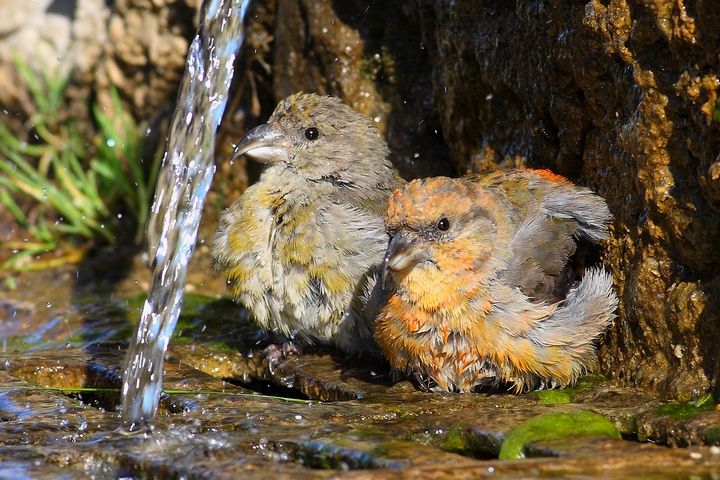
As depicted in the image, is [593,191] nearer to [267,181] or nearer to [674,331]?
[674,331]

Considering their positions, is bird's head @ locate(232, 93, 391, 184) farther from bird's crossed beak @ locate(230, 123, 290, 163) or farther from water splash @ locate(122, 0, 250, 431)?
water splash @ locate(122, 0, 250, 431)

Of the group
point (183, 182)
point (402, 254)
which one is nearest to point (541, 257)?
point (402, 254)

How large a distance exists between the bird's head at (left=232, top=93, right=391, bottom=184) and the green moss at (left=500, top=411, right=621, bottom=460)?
2.02 m

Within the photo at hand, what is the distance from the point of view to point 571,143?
423 cm

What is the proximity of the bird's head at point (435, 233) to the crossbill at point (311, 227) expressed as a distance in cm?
43

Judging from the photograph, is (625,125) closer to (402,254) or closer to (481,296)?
(481,296)

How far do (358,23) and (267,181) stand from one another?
1.60 metres

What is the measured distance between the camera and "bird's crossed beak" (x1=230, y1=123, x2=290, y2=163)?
4777mm

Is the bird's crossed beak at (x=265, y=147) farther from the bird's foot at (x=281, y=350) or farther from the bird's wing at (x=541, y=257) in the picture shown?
the bird's wing at (x=541, y=257)

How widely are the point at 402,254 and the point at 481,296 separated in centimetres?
37

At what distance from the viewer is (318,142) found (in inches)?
189

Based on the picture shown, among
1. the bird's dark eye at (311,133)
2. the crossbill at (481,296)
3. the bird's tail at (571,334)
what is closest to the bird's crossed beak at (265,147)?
the bird's dark eye at (311,133)

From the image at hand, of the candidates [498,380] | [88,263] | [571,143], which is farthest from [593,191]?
[88,263]

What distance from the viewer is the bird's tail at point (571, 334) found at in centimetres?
371
